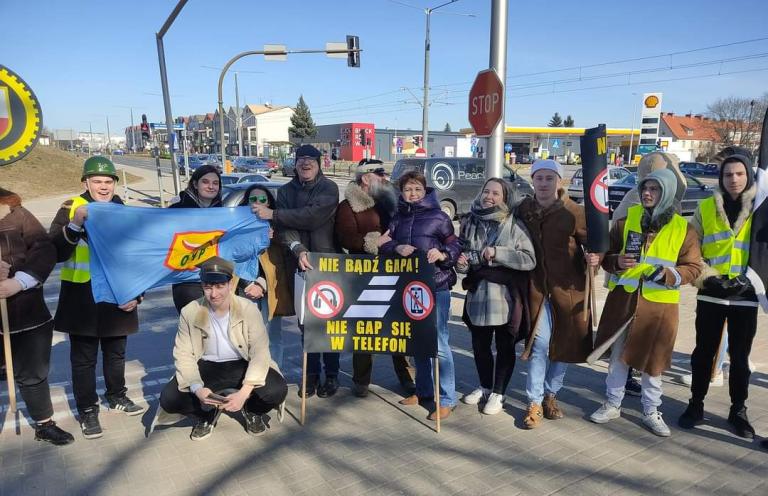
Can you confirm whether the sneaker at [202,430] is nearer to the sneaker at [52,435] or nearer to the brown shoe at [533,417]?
the sneaker at [52,435]

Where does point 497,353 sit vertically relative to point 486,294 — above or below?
below

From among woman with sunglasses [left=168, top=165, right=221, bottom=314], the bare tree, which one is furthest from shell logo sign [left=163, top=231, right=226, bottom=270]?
the bare tree

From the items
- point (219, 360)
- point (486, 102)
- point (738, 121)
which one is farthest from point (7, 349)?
point (738, 121)

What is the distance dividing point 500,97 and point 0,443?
5181 millimetres

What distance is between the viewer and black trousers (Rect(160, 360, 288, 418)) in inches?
147

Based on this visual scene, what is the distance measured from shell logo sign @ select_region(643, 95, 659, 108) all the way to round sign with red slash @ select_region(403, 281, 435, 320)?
10858 mm

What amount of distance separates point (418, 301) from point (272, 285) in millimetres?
1317

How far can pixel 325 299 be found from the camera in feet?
13.6

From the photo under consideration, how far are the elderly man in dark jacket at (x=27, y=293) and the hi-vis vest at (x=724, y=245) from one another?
4636mm

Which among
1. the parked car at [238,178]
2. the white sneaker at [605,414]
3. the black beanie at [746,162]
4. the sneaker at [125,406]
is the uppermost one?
the black beanie at [746,162]

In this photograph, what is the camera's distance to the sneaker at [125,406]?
14.0 feet

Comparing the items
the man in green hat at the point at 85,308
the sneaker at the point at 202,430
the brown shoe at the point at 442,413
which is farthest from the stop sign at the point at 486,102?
the sneaker at the point at 202,430

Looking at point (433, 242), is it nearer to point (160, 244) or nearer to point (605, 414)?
point (605, 414)

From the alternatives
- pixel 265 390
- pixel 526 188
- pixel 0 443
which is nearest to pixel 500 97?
pixel 265 390
